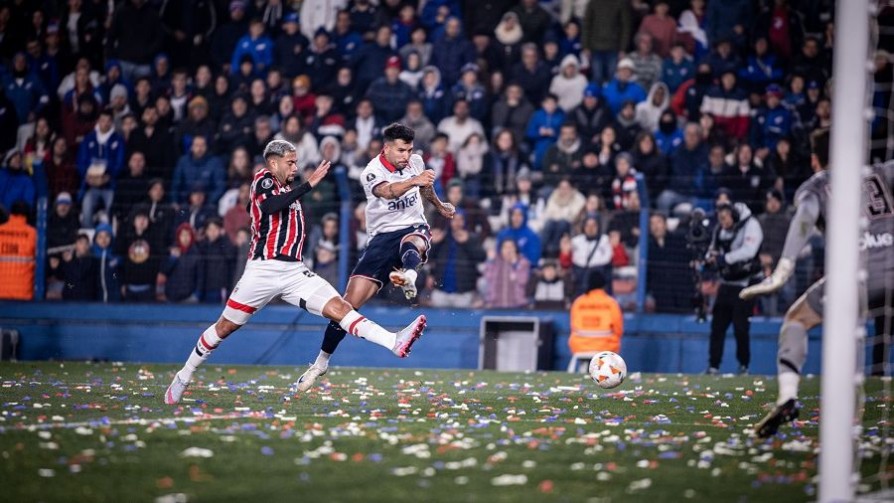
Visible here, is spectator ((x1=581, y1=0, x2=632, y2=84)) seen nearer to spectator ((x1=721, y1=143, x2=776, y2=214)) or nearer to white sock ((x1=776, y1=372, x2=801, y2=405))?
spectator ((x1=721, y1=143, x2=776, y2=214))

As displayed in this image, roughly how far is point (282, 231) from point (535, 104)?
1011cm

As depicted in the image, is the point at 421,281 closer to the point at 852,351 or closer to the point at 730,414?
the point at 730,414

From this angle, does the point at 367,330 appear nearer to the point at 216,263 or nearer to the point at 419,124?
the point at 216,263

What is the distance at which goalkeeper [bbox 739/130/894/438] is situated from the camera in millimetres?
8023

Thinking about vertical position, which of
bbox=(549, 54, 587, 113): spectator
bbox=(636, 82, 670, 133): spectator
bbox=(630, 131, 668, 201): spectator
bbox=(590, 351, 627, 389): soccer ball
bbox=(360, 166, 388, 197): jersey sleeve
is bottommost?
bbox=(590, 351, 627, 389): soccer ball

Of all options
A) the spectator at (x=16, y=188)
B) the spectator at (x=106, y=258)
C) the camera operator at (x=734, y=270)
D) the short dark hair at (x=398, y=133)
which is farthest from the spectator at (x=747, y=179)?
the spectator at (x=16, y=188)

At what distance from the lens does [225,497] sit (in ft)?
19.3

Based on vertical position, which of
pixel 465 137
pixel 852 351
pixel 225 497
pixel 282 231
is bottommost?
pixel 225 497

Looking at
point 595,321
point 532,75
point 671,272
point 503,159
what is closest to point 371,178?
point 595,321

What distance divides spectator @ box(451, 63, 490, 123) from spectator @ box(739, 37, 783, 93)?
13.5 ft

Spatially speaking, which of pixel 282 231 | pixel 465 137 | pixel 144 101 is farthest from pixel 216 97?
pixel 282 231

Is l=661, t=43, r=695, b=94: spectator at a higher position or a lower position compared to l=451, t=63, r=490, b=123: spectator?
higher

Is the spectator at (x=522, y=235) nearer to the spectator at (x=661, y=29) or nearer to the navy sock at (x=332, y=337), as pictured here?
the spectator at (x=661, y=29)

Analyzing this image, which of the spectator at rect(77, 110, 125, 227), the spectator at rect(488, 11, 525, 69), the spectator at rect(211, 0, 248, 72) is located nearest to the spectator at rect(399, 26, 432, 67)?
the spectator at rect(488, 11, 525, 69)
